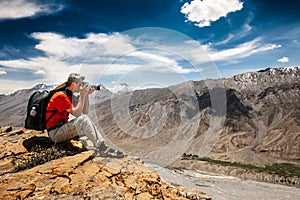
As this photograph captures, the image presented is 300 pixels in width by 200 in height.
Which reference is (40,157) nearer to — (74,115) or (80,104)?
(74,115)

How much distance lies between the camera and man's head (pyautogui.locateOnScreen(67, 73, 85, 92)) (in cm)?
822

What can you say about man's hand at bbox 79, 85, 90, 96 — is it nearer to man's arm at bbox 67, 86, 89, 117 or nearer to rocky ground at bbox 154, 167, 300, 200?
A: man's arm at bbox 67, 86, 89, 117

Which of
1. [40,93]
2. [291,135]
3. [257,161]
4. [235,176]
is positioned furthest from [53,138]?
[291,135]

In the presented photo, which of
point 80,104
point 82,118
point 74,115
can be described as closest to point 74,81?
point 80,104

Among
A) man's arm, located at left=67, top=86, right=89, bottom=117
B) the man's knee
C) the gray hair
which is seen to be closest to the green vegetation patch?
the man's knee

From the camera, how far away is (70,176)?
7316 millimetres

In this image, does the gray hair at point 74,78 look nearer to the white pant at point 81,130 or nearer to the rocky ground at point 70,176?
the white pant at point 81,130

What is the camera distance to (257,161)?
148m

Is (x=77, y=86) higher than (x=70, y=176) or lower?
higher

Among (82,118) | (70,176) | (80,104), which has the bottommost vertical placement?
(70,176)

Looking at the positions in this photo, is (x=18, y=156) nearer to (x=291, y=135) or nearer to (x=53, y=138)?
(x=53, y=138)

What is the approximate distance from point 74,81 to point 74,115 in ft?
3.43

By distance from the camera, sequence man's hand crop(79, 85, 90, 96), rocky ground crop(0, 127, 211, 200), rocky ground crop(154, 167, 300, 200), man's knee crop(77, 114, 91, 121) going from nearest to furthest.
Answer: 1. rocky ground crop(0, 127, 211, 200)
2. man's knee crop(77, 114, 91, 121)
3. man's hand crop(79, 85, 90, 96)
4. rocky ground crop(154, 167, 300, 200)

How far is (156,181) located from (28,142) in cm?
484
